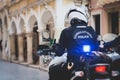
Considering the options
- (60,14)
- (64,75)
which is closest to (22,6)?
(60,14)

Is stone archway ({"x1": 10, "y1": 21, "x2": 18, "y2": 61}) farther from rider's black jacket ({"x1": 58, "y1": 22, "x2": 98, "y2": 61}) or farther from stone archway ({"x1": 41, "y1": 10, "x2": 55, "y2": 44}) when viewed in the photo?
rider's black jacket ({"x1": 58, "y1": 22, "x2": 98, "y2": 61})

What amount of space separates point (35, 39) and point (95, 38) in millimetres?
28146

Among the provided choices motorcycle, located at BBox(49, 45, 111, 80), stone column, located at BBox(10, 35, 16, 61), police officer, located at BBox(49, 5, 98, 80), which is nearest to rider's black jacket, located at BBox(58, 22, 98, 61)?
police officer, located at BBox(49, 5, 98, 80)

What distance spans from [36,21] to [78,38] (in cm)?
2735

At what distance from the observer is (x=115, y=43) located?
6.28 meters

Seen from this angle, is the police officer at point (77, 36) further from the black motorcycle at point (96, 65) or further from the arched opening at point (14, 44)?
the arched opening at point (14, 44)

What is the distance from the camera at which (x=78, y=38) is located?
20.4ft

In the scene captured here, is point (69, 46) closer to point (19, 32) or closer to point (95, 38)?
point (95, 38)

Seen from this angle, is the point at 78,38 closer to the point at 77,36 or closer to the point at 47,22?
the point at 77,36

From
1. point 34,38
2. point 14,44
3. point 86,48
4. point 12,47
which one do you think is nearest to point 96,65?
point 86,48

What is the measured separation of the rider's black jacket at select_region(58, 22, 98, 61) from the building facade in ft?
4.22

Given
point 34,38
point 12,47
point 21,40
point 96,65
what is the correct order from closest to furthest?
point 96,65 < point 34,38 < point 21,40 < point 12,47

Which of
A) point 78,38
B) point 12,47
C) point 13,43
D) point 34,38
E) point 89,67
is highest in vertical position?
point 78,38

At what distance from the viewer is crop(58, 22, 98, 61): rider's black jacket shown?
20.4 ft
